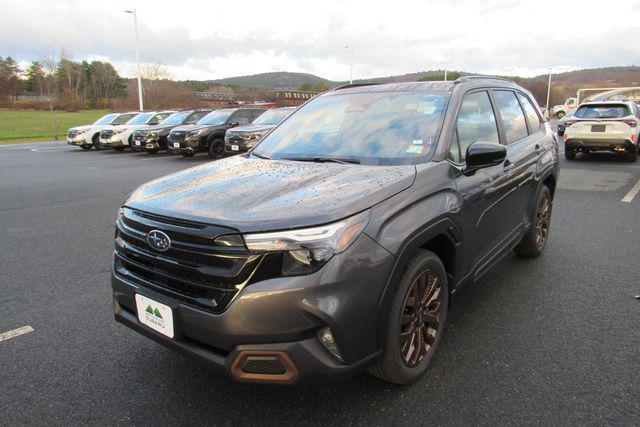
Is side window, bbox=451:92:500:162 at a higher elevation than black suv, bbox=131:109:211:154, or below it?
higher

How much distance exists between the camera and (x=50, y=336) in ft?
10.3

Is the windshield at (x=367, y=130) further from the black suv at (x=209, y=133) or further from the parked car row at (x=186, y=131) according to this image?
the black suv at (x=209, y=133)

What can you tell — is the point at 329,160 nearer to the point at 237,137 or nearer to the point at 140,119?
the point at 237,137

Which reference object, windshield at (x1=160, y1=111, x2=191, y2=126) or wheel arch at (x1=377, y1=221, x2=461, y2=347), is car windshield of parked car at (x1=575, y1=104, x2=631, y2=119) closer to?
wheel arch at (x1=377, y1=221, x2=461, y2=347)

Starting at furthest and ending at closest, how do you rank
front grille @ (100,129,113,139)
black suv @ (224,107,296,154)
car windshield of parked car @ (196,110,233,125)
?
front grille @ (100,129,113,139)
car windshield of parked car @ (196,110,233,125)
black suv @ (224,107,296,154)

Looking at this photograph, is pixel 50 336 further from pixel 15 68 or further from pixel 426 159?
pixel 15 68

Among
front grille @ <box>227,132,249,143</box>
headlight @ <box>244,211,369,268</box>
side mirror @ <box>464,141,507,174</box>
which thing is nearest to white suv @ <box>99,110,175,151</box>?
front grille @ <box>227,132,249,143</box>

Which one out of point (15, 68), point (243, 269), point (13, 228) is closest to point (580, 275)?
point (243, 269)

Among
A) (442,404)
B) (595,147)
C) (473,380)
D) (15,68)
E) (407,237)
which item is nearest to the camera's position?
(407,237)

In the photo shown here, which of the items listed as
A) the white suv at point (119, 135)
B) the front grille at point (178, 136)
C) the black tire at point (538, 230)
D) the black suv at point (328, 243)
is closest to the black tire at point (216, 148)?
the front grille at point (178, 136)

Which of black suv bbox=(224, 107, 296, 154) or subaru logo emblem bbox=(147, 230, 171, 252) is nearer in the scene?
subaru logo emblem bbox=(147, 230, 171, 252)

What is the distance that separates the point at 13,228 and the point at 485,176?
611 cm

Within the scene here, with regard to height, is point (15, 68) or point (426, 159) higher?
point (15, 68)

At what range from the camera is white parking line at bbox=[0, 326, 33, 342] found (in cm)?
315
